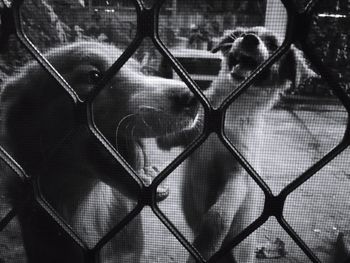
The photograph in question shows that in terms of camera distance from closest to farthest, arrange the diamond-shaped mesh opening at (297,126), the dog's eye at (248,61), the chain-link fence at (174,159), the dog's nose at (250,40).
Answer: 1. the chain-link fence at (174,159)
2. the diamond-shaped mesh opening at (297,126)
3. the dog's nose at (250,40)
4. the dog's eye at (248,61)

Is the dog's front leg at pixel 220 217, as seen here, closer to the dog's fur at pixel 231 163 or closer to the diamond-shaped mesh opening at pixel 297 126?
the dog's fur at pixel 231 163

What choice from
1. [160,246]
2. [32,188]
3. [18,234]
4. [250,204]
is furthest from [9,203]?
[250,204]

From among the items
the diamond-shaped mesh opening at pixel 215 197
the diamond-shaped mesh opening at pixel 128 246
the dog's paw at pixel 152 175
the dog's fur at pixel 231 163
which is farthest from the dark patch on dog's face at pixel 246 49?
the diamond-shaped mesh opening at pixel 128 246

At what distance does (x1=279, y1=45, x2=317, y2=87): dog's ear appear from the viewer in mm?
741

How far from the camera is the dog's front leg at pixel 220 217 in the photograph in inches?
43.0

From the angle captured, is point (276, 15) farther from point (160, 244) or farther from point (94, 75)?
point (160, 244)

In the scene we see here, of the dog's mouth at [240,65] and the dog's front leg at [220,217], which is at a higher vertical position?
the dog's mouth at [240,65]

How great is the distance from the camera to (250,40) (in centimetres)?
97

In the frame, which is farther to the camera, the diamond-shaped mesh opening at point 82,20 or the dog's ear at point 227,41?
the dog's ear at point 227,41

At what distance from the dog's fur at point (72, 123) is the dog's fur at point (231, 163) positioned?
0.33 ft

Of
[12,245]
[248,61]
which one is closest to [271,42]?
[248,61]

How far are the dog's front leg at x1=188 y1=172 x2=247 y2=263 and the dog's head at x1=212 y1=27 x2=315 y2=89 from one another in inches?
12.5

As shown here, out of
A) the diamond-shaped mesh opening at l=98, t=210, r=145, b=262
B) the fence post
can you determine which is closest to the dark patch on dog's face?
the fence post

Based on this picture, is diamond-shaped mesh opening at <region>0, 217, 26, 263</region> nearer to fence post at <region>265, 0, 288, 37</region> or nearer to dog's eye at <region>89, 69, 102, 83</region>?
dog's eye at <region>89, 69, 102, 83</region>
